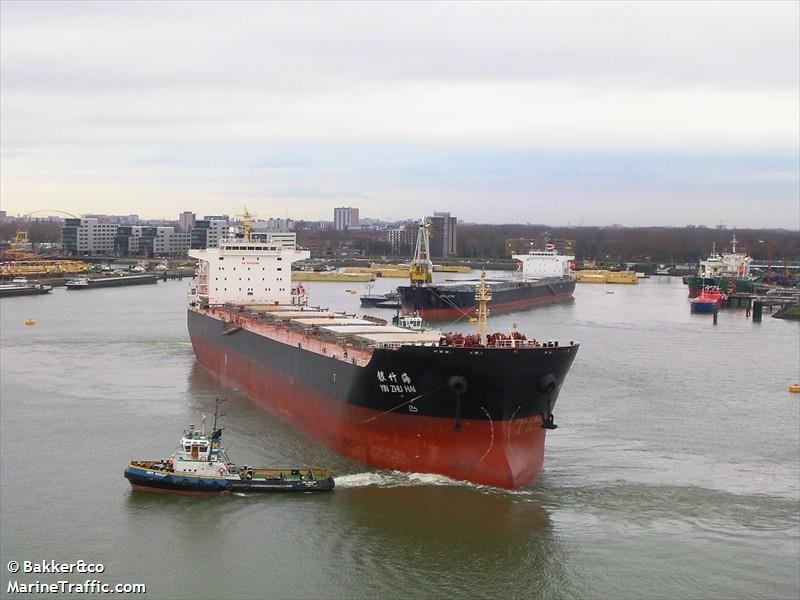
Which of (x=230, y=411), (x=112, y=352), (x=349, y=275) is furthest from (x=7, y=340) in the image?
(x=349, y=275)

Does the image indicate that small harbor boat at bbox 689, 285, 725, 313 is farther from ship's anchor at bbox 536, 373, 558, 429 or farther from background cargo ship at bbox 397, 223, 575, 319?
ship's anchor at bbox 536, 373, 558, 429

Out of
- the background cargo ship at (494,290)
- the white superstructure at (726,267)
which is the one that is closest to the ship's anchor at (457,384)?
the background cargo ship at (494,290)

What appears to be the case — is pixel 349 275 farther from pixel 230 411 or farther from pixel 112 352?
pixel 230 411

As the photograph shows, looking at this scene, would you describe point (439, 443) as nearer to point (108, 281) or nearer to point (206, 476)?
point (206, 476)

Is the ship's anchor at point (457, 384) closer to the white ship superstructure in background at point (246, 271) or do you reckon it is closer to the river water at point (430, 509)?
the river water at point (430, 509)

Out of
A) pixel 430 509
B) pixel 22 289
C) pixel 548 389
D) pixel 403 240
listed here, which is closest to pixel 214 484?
pixel 430 509
